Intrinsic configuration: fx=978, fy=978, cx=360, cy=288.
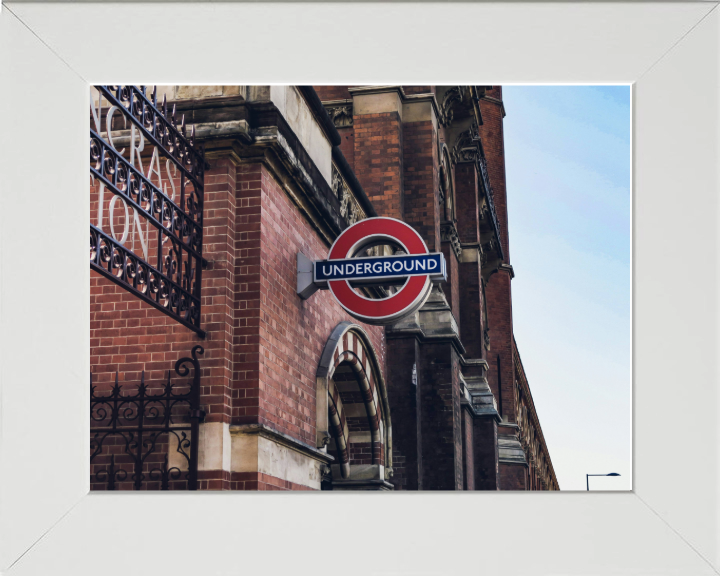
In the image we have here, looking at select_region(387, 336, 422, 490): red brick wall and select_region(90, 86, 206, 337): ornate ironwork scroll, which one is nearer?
select_region(90, 86, 206, 337): ornate ironwork scroll

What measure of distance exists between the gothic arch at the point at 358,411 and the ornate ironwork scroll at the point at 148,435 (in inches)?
124

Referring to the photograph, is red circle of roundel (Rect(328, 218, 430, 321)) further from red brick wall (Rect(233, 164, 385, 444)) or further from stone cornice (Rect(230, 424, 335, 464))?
stone cornice (Rect(230, 424, 335, 464))

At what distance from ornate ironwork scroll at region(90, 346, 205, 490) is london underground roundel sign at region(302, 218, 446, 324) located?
5.89 ft

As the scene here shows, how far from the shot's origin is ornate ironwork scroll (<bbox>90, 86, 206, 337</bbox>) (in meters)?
6.54

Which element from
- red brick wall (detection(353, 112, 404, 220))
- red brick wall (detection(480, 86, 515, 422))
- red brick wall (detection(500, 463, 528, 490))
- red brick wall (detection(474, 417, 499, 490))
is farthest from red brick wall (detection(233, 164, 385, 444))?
red brick wall (detection(500, 463, 528, 490))

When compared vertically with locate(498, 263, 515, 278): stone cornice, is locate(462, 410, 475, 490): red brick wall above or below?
below

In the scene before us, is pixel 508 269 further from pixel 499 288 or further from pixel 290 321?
pixel 290 321

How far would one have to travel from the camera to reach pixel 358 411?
12.0 meters

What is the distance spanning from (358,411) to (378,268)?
3.57m

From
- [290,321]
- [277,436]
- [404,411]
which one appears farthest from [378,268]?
[404,411]
